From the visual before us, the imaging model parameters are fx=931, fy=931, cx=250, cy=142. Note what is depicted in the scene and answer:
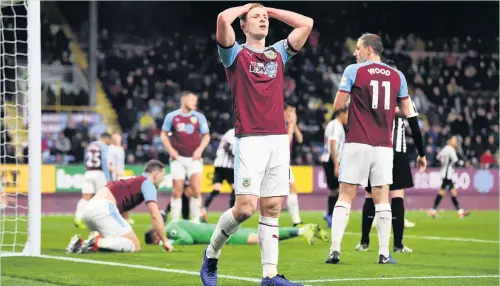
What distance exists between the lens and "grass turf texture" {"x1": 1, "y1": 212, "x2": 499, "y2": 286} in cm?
802

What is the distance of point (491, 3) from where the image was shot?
3394 cm

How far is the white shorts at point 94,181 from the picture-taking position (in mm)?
18531

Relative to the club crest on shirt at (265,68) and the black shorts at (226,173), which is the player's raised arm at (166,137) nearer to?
the black shorts at (226,173)

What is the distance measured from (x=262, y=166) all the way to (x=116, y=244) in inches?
192

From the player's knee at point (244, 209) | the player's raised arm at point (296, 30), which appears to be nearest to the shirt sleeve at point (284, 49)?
the player's raised arm at point (296, 30)

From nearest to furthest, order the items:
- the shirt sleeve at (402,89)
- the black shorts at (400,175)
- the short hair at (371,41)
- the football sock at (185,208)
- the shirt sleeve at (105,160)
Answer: the short hair at (371,41), the shirt sleeve at (402,89), the black shorts at (400,175), the football sock at (185,208), the shirt sleeve at (105,160)

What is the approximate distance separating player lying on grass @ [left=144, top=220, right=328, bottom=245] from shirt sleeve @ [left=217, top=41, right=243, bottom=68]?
18.7 feet

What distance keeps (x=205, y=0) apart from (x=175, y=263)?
2413cm

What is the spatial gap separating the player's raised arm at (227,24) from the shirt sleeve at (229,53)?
43 millimetres

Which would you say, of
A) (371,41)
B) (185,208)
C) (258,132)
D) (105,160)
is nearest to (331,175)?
(185,208)

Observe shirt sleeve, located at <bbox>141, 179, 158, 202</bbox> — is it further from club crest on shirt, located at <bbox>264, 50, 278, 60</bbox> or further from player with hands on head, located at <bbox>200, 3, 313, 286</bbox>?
club crest on shirt, located at <bbox>264, 50, 278, 60</bbox>

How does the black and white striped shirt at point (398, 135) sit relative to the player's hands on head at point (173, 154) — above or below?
above

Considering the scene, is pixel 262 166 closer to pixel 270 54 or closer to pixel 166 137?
pixel 270 54

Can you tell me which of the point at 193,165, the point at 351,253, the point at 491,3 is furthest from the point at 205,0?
the point at 351,253
